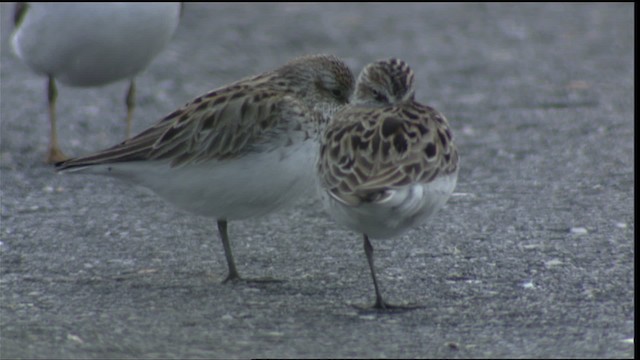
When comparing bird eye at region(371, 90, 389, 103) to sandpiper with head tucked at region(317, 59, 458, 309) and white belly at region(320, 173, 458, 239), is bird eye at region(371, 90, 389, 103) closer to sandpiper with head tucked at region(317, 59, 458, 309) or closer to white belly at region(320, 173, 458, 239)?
sandpiper with head tucked at region(317, 59, 458, 309)

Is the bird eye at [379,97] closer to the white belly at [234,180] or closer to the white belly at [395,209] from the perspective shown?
the white belly at [234,180]

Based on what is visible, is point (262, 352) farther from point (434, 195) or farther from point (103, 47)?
point (103, 47)

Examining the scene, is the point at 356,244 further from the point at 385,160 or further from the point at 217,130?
the point at 385,160

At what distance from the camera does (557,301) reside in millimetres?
5594

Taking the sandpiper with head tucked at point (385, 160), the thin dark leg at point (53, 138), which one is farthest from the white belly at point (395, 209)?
the thin dark leg at point (53, 138)

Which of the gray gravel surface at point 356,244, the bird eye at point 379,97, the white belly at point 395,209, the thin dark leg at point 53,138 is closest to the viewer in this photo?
the white belly at point 395,209

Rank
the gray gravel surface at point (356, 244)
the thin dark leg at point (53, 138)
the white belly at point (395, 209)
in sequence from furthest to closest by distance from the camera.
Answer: the thin dark leg at point (53, 138) → the gray gravel surface at point (356, 244) → the white belly at point (395, 209)

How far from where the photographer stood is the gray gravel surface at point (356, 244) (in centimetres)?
519

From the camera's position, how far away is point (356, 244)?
6.74 m

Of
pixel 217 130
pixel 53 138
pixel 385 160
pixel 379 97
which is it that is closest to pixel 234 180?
pixel 217 130

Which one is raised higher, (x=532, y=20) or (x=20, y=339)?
(x=532, y=20)

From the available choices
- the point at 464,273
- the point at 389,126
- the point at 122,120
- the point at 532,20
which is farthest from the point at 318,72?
the point at 532,20

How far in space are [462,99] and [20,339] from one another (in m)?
5.80

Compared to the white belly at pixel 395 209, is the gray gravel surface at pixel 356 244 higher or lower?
lower
